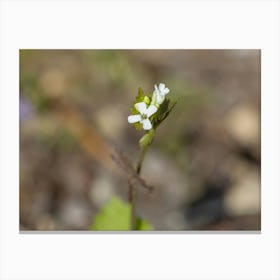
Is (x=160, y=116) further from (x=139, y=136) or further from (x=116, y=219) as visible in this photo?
(x=139, y=136)

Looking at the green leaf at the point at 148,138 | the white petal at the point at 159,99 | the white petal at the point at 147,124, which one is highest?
the white petal at the point at 159,99

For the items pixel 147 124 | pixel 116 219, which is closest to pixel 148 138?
pixel 147 124
